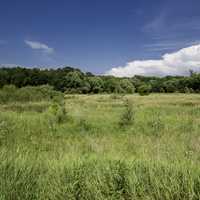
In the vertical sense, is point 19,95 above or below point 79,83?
below

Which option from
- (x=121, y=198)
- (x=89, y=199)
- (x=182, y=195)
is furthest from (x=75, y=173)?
(x=182, y=195)

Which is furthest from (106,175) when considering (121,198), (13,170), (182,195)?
(13,170)

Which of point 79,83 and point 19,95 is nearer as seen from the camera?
point 19,95

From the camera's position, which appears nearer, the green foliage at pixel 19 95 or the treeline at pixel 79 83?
the green foliage at pixel 19 95

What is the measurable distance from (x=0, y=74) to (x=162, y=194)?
68.4 metres

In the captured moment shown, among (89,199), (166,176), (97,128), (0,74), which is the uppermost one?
(0,74)

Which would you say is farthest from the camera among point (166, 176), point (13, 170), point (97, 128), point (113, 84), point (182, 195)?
point (113, 84)

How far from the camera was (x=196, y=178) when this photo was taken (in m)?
2.52

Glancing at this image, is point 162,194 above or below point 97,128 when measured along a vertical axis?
above

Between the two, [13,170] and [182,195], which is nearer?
[182,195]

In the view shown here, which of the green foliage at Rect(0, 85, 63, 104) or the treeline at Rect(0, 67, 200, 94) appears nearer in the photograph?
the green foliage at Rect(0, 85, 63, 104)

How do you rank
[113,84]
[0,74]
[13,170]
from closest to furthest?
[13,170] → [0,74] → [113,84]

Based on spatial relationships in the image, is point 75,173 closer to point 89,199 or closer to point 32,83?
point 89,199

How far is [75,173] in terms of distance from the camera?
9.22 ft
